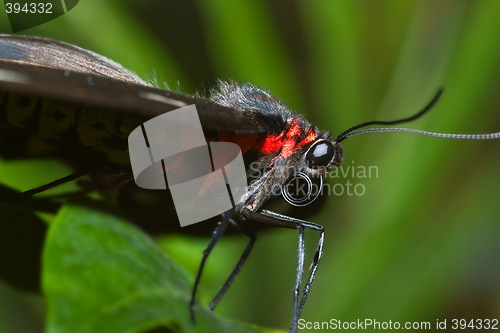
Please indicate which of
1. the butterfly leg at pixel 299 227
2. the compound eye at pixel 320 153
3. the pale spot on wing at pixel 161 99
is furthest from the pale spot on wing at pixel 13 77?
the compound eye at pixel 320 153

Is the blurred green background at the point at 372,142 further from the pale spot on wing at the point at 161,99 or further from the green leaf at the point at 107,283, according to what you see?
the pale spot on wing at the point at 161,99

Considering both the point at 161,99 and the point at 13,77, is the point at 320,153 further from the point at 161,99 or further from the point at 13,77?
the point at 13,77

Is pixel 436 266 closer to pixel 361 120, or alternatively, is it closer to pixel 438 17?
pixel 361 120

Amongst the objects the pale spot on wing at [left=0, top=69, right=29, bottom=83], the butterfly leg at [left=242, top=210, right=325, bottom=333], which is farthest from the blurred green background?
the pale spot on wing at [left=0, top=69, right=29, bottom=83]

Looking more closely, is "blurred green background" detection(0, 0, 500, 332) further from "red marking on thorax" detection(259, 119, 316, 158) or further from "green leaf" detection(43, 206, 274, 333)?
"green leaf" detection(43, 206, 274, 333)

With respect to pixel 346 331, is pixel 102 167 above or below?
above

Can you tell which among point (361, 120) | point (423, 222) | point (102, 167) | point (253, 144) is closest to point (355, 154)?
point (361, 120)

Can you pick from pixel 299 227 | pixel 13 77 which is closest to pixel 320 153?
pixel 299 227
